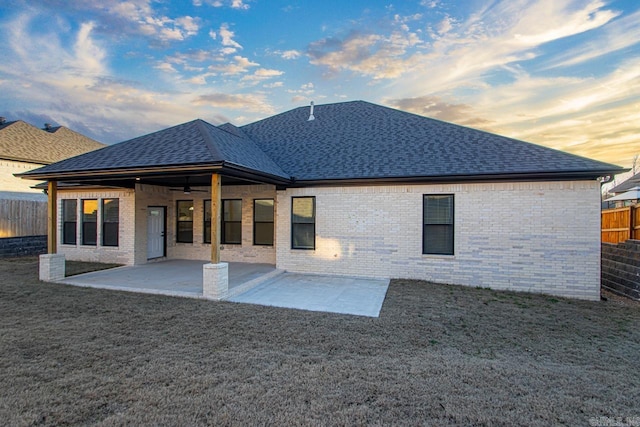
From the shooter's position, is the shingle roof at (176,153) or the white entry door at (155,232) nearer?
the shingle roof at (176,153)

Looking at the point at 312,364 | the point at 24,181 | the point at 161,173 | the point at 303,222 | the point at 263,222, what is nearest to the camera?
the point at 312,364

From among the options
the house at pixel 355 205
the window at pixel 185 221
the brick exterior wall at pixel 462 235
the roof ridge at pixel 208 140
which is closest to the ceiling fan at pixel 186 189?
the house at pixel 355 205

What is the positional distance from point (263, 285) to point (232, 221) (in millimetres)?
4497

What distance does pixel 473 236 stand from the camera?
947 centimetres

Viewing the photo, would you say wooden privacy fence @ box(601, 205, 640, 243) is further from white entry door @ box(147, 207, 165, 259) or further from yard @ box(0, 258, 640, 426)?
white entry door @ box(147, 207, 165, 259)

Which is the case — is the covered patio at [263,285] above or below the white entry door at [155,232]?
below

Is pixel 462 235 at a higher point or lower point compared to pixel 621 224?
lower

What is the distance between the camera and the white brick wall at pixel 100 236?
12492 millimetres

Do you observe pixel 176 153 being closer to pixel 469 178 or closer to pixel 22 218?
pixel 469 178

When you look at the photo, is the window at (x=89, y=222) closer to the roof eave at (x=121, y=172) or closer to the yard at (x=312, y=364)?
the roof eave at (x=121, y=172)

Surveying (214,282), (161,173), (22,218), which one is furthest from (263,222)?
(22,218)

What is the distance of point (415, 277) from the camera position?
9.94m

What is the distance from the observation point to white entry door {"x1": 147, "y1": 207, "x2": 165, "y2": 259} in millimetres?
13164

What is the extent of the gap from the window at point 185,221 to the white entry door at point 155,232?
671 mm
